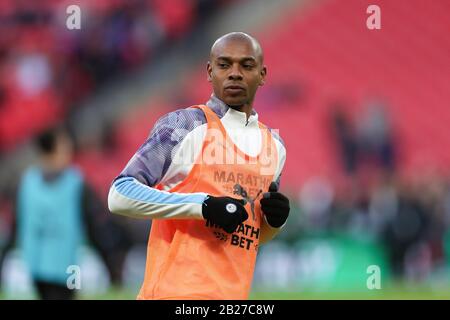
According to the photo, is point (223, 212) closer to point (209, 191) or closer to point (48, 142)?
point (209, 191)

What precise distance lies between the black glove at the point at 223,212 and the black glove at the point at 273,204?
0.95 feet

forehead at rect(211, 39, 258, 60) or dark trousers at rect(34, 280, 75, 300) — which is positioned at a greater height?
forehead at rect(211, 39, 258, 60)

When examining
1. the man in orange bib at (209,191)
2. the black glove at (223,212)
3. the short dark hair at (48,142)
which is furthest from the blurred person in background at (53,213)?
the black glove at (223,212)

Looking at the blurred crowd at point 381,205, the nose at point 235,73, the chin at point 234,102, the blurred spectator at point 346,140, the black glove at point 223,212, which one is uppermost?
the blurred spectator at point 346,140

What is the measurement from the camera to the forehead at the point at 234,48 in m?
4.54

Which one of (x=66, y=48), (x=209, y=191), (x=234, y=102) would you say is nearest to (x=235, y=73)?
(x=234, y=102)

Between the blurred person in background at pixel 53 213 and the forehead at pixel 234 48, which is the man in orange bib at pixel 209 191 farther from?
the blurred person in background at pixel 53 213

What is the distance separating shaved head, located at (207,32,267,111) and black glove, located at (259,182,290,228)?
45 cm

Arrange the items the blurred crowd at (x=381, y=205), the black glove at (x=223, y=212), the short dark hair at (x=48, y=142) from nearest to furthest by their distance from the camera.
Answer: the black glove at (x=223, y=212), the short dark hair at (x=48, y=142), the blurred crowd at (x=381, y=205)

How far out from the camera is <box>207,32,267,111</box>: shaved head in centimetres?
455

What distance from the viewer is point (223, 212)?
429 cm

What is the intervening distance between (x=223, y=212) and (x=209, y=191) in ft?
0.69

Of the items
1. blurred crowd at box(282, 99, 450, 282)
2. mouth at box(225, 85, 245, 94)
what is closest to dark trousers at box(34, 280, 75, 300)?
mouth at box(225, 85, 245, 94)

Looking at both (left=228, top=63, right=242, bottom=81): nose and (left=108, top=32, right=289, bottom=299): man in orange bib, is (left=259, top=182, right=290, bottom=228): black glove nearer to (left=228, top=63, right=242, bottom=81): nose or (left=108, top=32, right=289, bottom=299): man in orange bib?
(left=108, top=32, right=289, bottom=299): man in orange bib
